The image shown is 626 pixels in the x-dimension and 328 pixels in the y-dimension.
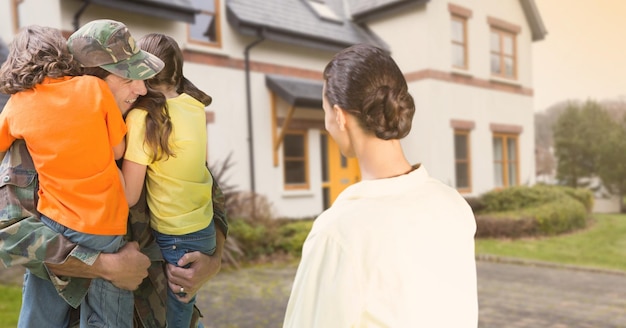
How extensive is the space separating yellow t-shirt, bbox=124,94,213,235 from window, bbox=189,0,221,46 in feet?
21.5

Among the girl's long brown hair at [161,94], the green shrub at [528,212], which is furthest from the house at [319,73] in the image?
the girl's long brown hair at [161,94]

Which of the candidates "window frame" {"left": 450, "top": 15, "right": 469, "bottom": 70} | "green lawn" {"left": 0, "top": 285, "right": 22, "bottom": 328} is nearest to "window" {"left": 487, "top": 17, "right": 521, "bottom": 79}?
"window frame" {"left": 450, "top": 15, "right": 469, "bottom": 70}

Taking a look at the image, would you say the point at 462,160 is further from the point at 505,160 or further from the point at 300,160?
the point at 300,160

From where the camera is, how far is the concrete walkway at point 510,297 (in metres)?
4.04

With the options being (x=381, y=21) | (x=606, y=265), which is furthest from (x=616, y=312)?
(x=381, y=21)

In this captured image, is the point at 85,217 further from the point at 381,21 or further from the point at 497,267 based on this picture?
the point at 381,21

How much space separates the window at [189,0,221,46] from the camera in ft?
24.6

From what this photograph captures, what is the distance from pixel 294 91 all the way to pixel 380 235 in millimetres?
7157

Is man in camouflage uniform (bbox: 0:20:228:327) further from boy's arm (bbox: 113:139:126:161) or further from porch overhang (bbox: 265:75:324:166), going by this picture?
porch overhang (bbox: 265:75:324:166)

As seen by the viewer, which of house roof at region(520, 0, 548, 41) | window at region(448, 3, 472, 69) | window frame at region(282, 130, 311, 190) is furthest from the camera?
house roof at region(520, 0, 548, 41)

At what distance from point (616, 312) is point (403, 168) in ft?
14.4

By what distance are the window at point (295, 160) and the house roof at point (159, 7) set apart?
274cm

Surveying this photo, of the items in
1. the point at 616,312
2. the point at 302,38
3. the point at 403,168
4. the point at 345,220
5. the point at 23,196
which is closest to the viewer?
the point at 345,220

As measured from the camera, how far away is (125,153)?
1.13 m
